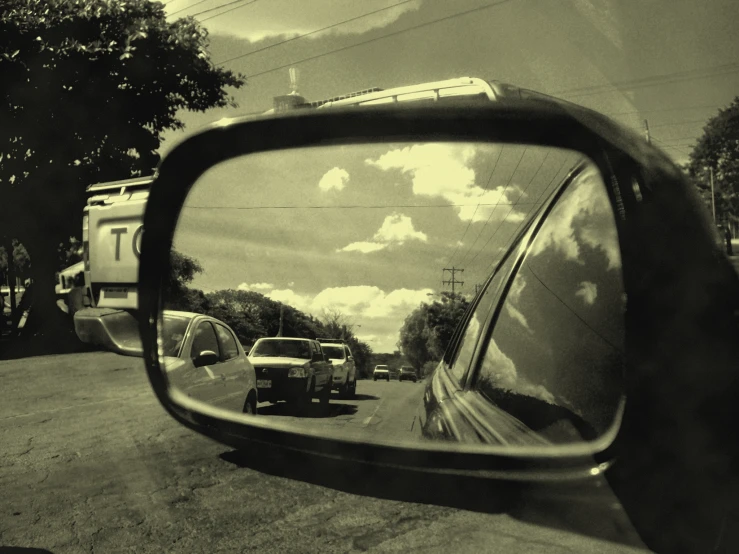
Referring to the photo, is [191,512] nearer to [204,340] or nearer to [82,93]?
[204,340]

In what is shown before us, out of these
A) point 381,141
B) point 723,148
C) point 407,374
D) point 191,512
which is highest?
point 723,148

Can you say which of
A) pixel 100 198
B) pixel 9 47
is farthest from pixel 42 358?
pixel 100 198

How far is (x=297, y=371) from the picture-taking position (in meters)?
1.70

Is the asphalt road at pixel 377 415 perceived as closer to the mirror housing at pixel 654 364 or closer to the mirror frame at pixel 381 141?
the mirror frame at pixel 381 141

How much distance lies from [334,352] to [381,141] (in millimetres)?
A: 404

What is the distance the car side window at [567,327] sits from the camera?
3.52 feet

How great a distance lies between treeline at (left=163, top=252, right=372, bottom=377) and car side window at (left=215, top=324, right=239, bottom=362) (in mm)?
49

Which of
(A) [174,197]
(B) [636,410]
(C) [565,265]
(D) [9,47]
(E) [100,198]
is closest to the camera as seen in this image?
Result: (B) [636,410]

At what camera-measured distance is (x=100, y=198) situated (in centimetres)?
477

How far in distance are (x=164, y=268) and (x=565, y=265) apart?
3.04ft

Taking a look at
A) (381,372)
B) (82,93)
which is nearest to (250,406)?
(381,372)

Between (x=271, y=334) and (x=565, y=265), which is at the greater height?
(x=565, y=265)

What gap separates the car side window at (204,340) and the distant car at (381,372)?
0.48 m

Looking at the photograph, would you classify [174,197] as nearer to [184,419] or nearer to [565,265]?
[184,419]
